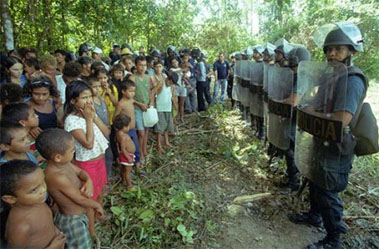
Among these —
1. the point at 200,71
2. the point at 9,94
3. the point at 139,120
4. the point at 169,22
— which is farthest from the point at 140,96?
A: the point at 169,22

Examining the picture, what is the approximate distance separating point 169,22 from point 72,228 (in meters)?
11.8

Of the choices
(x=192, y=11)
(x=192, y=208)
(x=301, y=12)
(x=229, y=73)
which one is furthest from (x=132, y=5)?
(x=301, y=12)

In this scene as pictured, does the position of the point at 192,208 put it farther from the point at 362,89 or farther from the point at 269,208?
the point at 362,89

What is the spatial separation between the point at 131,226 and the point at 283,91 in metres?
2.46

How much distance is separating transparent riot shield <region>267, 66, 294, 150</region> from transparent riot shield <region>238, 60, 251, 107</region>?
2.65 meters

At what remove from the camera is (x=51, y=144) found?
2037 mm

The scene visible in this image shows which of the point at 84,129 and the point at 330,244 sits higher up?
the point at 84,129

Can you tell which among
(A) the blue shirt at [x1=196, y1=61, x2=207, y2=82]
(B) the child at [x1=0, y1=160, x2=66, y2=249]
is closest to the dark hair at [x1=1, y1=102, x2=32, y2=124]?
(B) the child at [x1=0, y1=160, x2=66, y2=249]

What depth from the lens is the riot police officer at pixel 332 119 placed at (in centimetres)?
237

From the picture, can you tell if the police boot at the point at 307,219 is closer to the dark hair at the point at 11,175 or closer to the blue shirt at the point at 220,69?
the dark hair at the point at 11,175

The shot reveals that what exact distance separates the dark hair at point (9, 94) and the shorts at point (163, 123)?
8.83ft

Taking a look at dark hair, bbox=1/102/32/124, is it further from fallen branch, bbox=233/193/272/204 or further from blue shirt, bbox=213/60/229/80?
blue shirt, bbox=213/60/229/80

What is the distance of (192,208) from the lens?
345 cm

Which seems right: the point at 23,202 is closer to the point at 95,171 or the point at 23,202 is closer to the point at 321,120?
the point at 95,171
